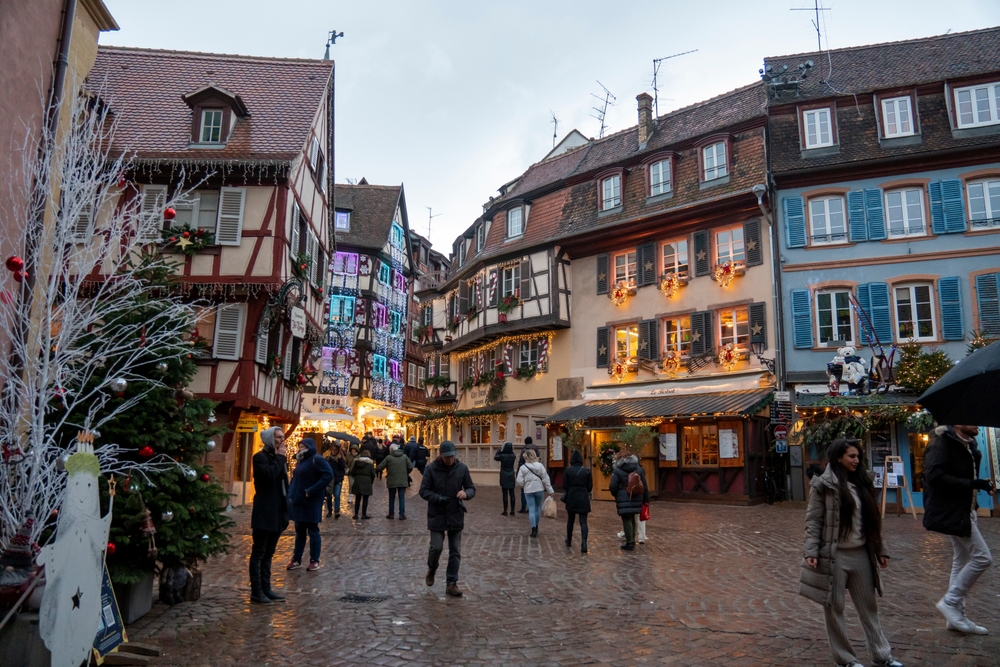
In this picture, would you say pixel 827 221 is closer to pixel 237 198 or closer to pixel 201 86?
pixel 237 198

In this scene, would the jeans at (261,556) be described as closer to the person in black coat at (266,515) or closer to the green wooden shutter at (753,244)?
the person in black coat at (266,515)

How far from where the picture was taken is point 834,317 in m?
21.5

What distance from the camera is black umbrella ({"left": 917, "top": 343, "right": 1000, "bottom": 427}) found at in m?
5.40

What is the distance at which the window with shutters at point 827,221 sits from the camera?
21969 millimetres

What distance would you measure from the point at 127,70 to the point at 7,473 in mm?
19161

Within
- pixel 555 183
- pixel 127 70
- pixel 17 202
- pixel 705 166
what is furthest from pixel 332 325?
pixel 17 202

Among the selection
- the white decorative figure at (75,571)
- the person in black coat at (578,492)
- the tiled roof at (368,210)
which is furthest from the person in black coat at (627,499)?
the tiled roof at (368,210)

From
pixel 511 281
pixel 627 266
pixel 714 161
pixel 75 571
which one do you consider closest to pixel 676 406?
pixel 627 266

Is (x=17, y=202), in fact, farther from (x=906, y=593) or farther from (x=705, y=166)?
(x=705, y=166)

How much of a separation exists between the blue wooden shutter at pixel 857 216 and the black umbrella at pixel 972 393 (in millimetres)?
17414

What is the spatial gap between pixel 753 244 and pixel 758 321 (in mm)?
2246

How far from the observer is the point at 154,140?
19.2 meters

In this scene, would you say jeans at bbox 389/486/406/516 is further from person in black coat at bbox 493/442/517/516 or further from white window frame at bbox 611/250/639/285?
white window frame at bbox 611/250/639/285

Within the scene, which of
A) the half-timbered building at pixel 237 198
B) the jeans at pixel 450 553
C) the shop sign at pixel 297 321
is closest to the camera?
the jeans at pixel 450 553
